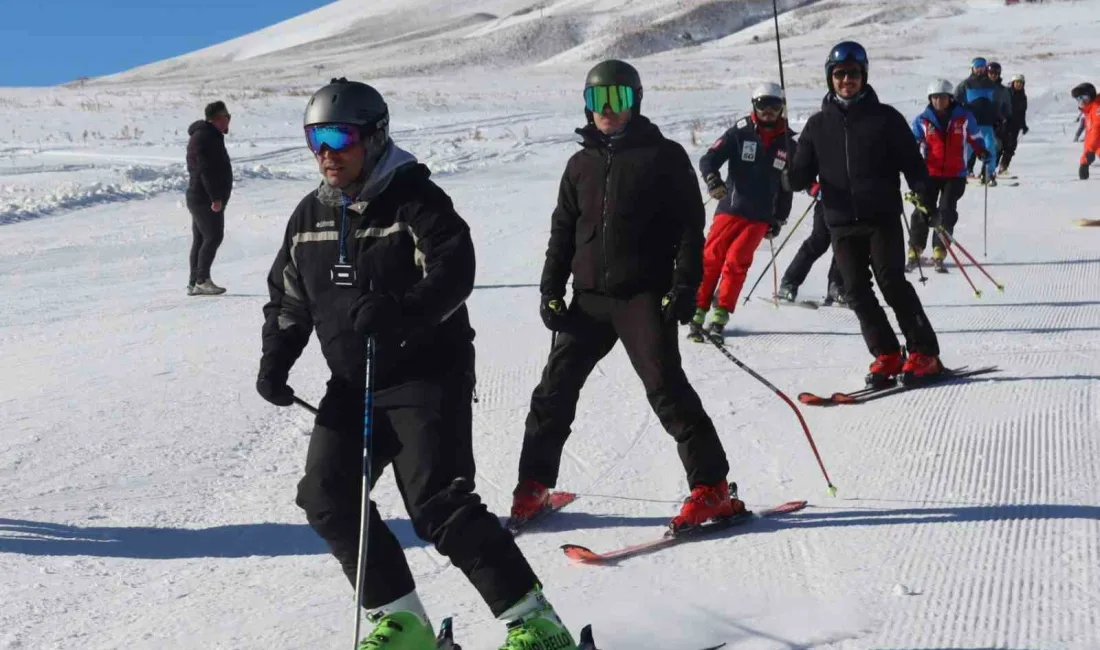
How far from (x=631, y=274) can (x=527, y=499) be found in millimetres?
1062

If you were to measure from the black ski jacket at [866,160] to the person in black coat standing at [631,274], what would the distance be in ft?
7.49

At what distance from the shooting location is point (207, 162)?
36.2ft

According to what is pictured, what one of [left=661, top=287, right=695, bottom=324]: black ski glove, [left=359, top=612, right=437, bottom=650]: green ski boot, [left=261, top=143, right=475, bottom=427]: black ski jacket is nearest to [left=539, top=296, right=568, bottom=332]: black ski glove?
[left=661, top=287, right=695, bottom=324]: black ski glove

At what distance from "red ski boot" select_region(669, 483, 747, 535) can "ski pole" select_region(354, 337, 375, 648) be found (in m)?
1.77

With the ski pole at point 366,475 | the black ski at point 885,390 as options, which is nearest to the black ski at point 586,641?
the ski pole at point 366,475

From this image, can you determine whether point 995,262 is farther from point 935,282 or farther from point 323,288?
point 323,288

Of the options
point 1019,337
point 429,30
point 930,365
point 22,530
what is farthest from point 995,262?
point 429,30

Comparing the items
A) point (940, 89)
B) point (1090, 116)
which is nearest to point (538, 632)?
point (940, 89)

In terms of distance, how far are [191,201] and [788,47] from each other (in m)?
61.2

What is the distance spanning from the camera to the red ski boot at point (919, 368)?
7.25 meters

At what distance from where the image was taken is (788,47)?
6844 cm

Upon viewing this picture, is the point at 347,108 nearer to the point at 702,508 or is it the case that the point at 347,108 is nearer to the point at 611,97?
the point at 611,97

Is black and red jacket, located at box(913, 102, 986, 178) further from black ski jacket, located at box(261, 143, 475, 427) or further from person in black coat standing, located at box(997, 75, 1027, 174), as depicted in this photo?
person in black coat standing, located at box(997, 75, 1027, 174)

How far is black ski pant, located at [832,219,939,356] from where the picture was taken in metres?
6.95
